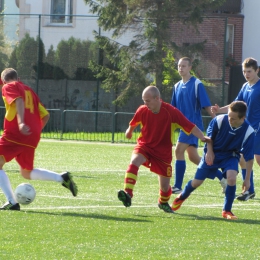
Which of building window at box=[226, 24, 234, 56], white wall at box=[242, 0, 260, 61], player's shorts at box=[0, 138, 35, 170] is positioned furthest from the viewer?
white wall at box=[242, 0, 260, 61]

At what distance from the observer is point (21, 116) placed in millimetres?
9297

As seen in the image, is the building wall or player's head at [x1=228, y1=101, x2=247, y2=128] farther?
the building wall

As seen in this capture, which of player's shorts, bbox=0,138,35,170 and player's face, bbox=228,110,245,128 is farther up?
player's face, bbox=228,110,245,128

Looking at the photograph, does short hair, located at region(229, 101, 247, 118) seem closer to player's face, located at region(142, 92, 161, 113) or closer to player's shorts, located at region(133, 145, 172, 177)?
player's face, located at region(142, 92, 161, 113)

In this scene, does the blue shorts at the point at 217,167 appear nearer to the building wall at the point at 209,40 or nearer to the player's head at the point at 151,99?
the player's head at the point at 151,99

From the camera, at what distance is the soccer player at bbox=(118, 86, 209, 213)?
31.0 feet

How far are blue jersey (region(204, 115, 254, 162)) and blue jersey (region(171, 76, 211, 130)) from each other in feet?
9.04

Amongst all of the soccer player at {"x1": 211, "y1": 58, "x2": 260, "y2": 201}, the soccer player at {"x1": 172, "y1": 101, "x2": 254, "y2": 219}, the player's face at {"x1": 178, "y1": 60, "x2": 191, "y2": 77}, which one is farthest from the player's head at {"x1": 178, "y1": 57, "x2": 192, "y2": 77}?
the soccer player at {"x1": 172, "y1": 101, "x2": 254, "y2": 219}

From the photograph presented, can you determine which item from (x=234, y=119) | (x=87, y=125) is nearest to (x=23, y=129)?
(x=234, y=119)

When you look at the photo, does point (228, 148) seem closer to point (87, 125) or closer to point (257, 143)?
point (257, 143)

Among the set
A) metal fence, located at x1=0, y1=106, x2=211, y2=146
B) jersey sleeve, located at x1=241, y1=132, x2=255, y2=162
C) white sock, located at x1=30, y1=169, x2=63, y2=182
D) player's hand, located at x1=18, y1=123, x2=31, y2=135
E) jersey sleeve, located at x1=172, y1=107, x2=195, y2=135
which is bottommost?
metal fence, located at x1=0, y1=106, x2=211, y2=146

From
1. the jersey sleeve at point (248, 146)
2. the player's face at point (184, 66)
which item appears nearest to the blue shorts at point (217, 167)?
the jersey sleeve at point (248, 146)

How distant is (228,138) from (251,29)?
2948 centimetres

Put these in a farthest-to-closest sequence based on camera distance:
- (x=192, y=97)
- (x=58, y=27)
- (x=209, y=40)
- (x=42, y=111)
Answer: (x=58, y=27)
(x=209, y=40)
(x=192, y=97)
(x=42, y=111)
